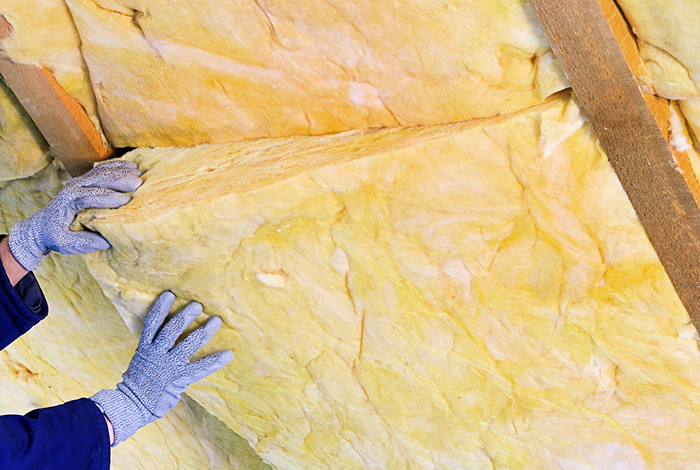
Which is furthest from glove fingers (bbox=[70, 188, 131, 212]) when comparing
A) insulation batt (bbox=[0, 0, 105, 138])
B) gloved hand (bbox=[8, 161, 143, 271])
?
insulation batt (bbox=[0, 0, 105, 138])

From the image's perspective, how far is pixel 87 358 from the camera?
115 inches

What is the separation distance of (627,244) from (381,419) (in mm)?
1057

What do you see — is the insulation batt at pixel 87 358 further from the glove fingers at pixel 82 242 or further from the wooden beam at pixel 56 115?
the glove fingers at pixel 82 242

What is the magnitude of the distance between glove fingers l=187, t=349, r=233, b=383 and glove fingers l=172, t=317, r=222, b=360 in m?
0.04

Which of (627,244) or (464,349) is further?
(464,349)

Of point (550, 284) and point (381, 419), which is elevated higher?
point (550, 284)

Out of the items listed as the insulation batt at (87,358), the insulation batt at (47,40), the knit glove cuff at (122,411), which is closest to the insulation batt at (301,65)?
the insulation batt at (47,40)

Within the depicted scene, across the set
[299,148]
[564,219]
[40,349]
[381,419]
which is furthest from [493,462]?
[40,349]

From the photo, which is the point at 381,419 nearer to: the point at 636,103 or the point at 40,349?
the point at 636,103

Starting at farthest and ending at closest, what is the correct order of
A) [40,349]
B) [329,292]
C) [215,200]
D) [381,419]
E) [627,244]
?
1. [40,349]
2. [381,419]
3. [329,292]
4. [215,200]
5. [627,244]

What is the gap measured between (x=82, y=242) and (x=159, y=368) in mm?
501

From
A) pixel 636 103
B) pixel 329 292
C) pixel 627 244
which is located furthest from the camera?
pixel 329 292

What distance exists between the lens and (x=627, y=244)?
1.41m

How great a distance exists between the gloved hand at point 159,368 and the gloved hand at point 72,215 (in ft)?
1.10
